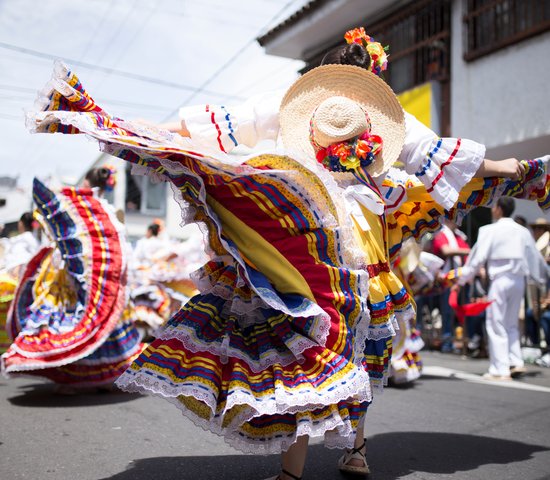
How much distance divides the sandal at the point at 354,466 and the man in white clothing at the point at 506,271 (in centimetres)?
365

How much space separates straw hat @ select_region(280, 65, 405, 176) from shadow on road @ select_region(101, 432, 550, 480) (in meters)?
1.39

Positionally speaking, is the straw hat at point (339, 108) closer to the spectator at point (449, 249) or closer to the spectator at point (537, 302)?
A: the spectator at point (449, 249)

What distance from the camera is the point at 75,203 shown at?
15.5 feet

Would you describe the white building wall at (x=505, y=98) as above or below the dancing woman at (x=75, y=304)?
above

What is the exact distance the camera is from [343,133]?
9.17ft

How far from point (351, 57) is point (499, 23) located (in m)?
7.37

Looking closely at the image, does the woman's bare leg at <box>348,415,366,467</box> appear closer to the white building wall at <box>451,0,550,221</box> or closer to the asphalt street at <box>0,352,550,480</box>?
the asphalt street at <box>0,352,550,480</box>

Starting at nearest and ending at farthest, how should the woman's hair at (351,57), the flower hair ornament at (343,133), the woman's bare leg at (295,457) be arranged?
the woman's bare leg at (295,457) < the flower hair ornament at (343,133) < the woman's hair at (351,57)

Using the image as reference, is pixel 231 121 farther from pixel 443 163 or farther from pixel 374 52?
pixel 443 163

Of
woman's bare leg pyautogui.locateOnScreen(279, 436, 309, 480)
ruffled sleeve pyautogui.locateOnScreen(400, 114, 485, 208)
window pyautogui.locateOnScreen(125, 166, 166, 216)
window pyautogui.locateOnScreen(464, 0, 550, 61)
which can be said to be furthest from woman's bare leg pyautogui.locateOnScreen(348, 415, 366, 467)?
window pyautogui.locateOnScreen(125, 166, 166, 216)

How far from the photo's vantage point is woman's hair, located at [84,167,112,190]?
16.9 ft

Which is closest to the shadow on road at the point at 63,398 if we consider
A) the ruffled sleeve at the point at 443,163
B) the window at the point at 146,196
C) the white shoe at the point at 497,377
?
the ruffled sleeve at the point at 443,163

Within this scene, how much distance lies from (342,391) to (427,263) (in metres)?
3.48

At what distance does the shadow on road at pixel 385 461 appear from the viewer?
2947 mm
